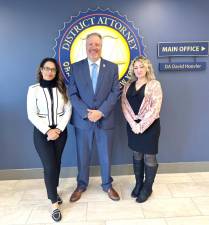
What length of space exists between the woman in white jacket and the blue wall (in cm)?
63

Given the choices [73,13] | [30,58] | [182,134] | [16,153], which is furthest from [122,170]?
[73,13]

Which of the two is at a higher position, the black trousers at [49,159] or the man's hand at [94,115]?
the man's hand at [94,115]

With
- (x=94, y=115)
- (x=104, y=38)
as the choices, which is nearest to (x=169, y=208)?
(x=94, y=115)

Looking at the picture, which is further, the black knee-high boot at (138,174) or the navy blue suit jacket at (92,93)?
the black knee-high boot at (138,174)

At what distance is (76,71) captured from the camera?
267 cm

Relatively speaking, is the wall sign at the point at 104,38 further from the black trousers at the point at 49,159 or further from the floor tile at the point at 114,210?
the floor tile at the point at 114,210

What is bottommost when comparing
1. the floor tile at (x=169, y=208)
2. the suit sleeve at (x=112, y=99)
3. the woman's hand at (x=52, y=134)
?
the floor tile at (x=169, y=208)

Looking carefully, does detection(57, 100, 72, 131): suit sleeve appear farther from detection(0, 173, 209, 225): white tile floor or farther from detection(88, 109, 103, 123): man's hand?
detection(0, 173, 209, 225): white tile floor

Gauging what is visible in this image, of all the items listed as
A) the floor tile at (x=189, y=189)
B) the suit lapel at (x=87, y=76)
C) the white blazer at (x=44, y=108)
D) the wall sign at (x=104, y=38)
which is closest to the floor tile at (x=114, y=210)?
the floor tile at (x=189, y=189)

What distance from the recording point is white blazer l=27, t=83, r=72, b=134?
96.0 inches

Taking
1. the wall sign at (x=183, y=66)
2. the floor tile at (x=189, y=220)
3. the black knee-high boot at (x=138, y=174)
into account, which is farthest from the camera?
the wall sign at (x=183, y=66)

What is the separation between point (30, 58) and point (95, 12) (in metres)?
0.89

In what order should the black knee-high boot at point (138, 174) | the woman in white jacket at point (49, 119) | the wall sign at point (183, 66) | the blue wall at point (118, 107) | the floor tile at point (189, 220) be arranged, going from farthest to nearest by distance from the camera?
the wall sign at point (183, 66), the blue wall at point (118, 107), the black knee-high boot at point (138, 174), the woman in white jacket at point (49, 119), the floor tile at point (189, 220)

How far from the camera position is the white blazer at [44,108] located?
244cm
